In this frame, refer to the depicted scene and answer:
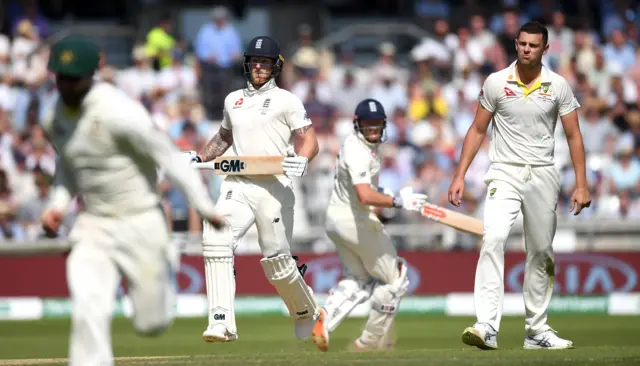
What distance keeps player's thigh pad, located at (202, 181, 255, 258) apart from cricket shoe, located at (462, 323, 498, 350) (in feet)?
5.53

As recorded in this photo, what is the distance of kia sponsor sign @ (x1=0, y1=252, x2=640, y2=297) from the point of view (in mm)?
14188

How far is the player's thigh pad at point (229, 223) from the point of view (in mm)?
8250

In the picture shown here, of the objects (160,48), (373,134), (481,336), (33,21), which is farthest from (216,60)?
(481,336)

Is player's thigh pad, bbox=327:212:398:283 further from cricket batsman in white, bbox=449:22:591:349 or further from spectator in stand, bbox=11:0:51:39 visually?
spectator in stand, bbox=11:0:51:39

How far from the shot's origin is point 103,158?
584cm

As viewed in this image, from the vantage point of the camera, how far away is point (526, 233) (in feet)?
26.8

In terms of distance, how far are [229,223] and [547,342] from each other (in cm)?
229

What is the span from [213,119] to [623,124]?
5.57m

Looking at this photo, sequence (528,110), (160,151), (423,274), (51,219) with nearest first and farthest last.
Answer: (160,151), (51,219), (528,110), (423,274)

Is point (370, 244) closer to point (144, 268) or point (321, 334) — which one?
point (321, 334)

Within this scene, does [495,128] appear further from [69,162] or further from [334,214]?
[69,162]

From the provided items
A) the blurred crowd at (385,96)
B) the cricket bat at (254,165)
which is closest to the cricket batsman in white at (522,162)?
the cricket bat at (254,165)

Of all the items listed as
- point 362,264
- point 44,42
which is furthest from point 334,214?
point 44,42

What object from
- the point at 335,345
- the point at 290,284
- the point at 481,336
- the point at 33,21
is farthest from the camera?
the point at 33,21
